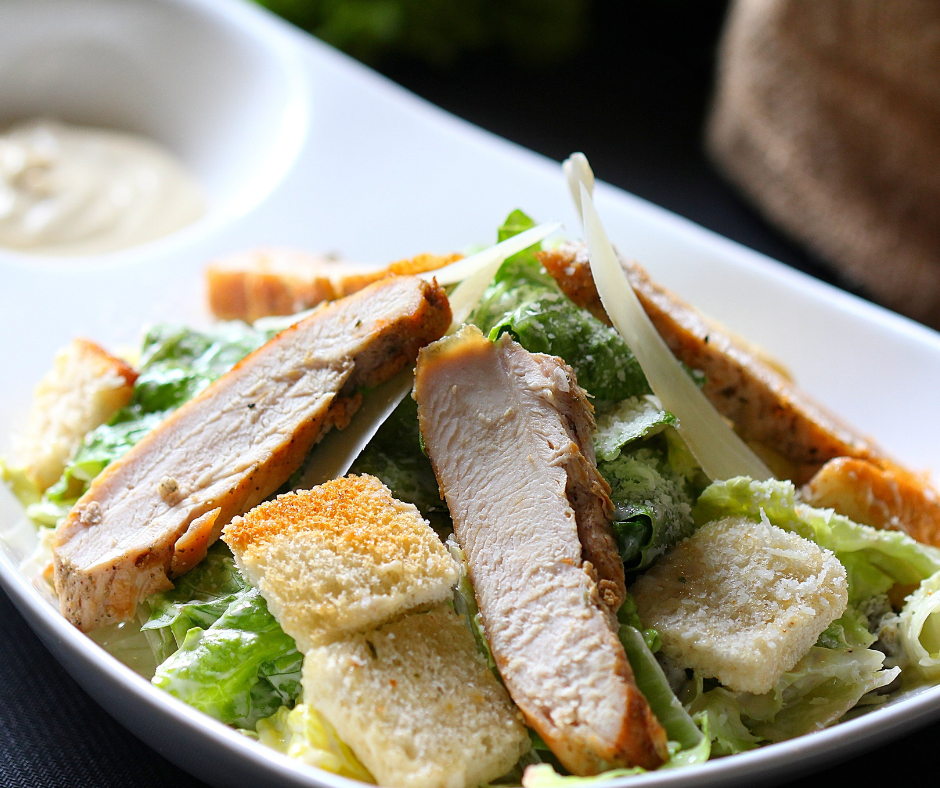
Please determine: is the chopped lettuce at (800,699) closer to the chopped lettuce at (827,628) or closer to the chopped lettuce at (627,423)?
the chopped lettuce at (827,628)

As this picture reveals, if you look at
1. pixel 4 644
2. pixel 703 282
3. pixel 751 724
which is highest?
pixel 703 282

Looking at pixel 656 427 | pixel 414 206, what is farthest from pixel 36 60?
pixel 656 427

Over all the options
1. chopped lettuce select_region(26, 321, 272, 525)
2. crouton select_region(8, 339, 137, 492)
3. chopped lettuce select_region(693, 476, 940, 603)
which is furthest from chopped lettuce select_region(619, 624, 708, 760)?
crouton select_region(8, 339, 137, 492)

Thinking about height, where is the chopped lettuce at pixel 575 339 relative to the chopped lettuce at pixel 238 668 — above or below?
above

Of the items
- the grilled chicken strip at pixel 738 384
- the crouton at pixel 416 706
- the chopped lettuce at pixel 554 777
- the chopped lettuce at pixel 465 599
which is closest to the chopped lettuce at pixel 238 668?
the crouton at pixel 416 706

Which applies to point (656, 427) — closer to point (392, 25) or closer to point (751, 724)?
point (751, 724)

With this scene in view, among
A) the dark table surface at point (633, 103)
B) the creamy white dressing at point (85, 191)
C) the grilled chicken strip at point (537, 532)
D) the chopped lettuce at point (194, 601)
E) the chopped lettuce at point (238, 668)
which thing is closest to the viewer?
the grilled chicken strip at point (537, 532)
